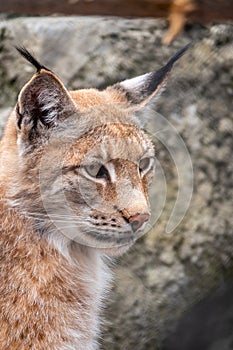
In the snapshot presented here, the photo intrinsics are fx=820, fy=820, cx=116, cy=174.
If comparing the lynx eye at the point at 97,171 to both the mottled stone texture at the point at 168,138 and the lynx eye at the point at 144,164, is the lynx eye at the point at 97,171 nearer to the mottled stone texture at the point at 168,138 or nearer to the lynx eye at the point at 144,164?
the lynx eye at the point at 144,164

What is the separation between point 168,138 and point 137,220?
1.32 m

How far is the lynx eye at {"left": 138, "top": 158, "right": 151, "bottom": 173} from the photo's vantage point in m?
2.54

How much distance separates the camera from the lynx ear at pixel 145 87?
2.67m

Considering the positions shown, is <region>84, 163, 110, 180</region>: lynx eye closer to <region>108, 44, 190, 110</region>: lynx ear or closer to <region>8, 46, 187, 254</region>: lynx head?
<region>8, 46, 187, 254</region>: lynx head

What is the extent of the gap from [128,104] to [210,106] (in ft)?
3.64

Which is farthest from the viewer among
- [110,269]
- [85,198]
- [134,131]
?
[110,269]

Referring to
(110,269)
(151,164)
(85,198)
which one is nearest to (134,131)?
(151,164)

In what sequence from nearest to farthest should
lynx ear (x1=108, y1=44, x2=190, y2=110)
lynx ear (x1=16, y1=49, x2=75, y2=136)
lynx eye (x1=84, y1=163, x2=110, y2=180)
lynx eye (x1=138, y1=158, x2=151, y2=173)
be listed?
lynx ear (x1=16, y1=49, x2=75, y2=136) < lynx eye (x1=84, y1=163, x2=110, y2=180) < lynx eye (x1=138, y1=158, x2=151, y2=173) < lynx ear (x1=108, y1=44, x2=190, y2=110)

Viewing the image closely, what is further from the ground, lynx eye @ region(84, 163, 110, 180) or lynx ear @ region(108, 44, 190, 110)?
lynx ear @ region(108, 44, 190, 110)

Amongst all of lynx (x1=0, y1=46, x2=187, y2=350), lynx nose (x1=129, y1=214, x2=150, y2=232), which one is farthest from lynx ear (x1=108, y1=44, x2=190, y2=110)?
lynx nose (x1=129, y1=214, x2=150, y2=232)

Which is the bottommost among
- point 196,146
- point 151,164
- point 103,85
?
point 196,146

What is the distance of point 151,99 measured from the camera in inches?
107

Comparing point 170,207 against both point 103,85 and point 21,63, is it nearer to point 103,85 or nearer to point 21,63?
point 103,85

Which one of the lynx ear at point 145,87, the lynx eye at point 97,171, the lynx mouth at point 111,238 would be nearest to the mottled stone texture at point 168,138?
the lynx ear at point 145,87
